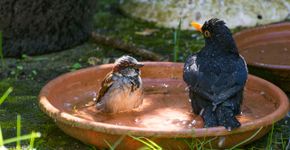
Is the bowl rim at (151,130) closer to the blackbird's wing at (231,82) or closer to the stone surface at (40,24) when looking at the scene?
the blackbird's wing at (231,82)

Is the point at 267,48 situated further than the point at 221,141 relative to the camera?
Yes

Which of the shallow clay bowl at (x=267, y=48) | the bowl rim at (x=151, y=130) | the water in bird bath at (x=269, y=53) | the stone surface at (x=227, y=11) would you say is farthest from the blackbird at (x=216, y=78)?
the stone surface at (x=227, y=11)

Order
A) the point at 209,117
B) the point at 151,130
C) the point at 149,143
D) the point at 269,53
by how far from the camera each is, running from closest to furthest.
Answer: the point at 151,130 < the point at 149,143 < the point at 209,117 < the point at 269,53

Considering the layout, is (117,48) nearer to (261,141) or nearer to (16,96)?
(16,96)

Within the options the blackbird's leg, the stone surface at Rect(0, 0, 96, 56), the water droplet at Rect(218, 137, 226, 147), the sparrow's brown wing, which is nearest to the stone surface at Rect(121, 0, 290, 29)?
the stone surface at Rect(0, 0, 96, 56)

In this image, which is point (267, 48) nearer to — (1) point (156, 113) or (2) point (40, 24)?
(1) point (156, 113)

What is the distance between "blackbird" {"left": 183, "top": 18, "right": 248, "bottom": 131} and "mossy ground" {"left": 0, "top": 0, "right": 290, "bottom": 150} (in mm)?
435

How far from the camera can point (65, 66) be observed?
6.45m

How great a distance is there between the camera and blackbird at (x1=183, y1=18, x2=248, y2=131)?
443 cm

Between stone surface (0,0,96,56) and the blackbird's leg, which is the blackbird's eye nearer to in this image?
the blackbird's leg

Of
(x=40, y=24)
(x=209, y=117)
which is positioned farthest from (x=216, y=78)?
(x=40, y=24)

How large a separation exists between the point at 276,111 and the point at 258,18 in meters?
3.13

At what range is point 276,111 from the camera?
4.43 m

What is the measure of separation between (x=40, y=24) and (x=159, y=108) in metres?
2.07
